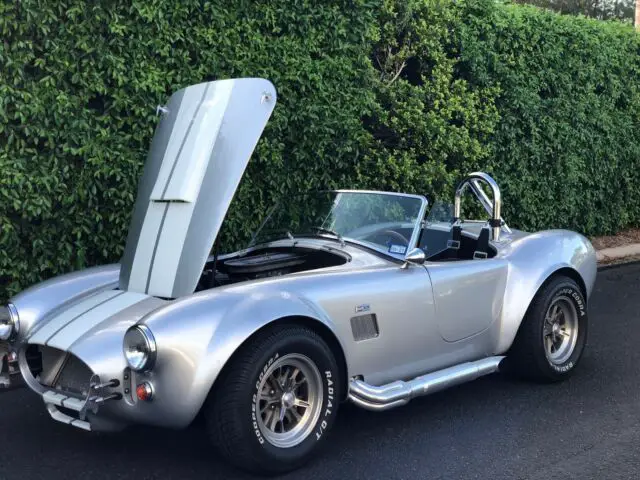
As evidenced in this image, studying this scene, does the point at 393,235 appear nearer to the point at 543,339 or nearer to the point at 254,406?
the point at 543,339

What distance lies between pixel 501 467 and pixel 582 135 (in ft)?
27.3

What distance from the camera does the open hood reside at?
4027 millimetres

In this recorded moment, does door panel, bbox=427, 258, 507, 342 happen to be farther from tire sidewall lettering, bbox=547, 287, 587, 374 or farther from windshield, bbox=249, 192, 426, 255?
tire sidewall lettering, bbox=547, 287, 587, 374

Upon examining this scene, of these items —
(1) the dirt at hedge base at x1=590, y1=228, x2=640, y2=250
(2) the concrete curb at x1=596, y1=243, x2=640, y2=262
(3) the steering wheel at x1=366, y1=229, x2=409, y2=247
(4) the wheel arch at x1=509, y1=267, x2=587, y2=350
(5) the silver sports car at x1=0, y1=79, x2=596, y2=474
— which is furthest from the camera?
(1) the dirt at hedge base at x1=590, y1=228, x2=640, y2=250

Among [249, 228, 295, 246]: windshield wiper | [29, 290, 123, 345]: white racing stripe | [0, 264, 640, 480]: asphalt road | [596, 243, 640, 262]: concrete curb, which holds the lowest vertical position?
[0, 264, 640, 480]: asphalt road

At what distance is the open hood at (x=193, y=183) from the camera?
4.03 meters

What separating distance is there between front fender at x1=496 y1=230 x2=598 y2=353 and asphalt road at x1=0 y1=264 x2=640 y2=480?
1.71 feet

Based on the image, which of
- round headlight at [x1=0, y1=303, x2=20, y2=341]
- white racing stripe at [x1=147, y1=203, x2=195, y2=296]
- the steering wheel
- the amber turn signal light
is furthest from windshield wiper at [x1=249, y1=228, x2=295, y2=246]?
A: the amber turn signal light

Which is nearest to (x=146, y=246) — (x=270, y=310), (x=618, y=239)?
(x=270, y=310)

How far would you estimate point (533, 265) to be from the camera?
198 inches

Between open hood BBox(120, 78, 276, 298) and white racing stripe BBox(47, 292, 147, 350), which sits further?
open hood BBox(120, 78, 276, 298)

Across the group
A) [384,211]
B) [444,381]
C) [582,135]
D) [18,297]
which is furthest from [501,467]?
[582,135]

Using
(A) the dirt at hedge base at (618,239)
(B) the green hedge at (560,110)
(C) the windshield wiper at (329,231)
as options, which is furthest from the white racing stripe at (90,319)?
(A) the dirt at hedge base at (618,239)

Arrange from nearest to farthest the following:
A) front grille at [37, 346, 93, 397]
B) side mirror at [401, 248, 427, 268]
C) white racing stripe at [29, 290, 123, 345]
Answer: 1. front grille at [37, 346, 93, 397]
2. white racing stripe at [29, 290, 123, 345]
3. side mirror at [401, 248, 427, 268]
